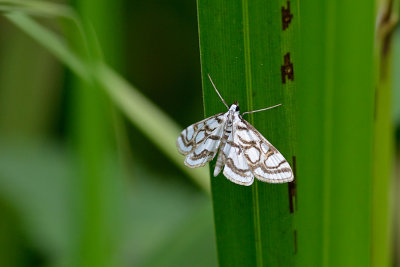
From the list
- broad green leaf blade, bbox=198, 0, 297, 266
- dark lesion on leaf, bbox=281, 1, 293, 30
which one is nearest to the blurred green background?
broad green leaf blade, bbox=198, 0, 297, 266

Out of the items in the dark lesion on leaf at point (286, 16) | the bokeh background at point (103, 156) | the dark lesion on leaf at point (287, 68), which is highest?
the dark lesion on leaf at point (286, 16)

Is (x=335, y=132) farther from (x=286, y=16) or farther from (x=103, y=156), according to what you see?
(x=103, y=156)

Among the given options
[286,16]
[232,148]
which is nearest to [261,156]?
[232,148]

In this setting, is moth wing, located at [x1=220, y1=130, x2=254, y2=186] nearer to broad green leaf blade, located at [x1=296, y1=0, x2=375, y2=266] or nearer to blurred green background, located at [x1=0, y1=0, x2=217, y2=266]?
broad green leaf blade, located at [x1=296, y1=0, x2=375, y2=266]

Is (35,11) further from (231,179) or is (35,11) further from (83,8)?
(231,179)

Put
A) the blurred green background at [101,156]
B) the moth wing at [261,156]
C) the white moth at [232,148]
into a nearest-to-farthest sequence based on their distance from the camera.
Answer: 1. the moth wing at [261,156]
2. the white moth at [232,148]
3. the blurred green background at [101,156]

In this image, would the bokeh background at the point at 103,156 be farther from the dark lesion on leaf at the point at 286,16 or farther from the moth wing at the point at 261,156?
the dark lesion on leaf at the point at 286,16

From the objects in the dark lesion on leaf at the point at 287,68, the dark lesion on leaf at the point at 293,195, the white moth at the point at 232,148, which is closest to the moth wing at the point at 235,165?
→ the white moth at the point at 232,148
